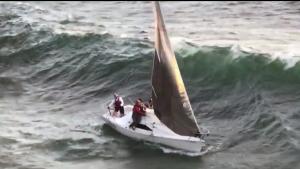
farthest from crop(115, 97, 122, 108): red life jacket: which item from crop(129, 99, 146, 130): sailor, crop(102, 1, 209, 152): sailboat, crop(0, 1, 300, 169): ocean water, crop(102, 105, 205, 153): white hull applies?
crop(129, 99, 146, 130): sailor

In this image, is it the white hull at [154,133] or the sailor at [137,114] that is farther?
the sailor at [137,114]

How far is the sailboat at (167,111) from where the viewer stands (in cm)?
2433

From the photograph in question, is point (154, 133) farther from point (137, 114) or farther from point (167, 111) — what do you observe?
point (137, 114)

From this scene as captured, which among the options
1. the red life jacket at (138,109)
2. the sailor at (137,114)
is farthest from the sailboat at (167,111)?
the red life jacket at (138,109)

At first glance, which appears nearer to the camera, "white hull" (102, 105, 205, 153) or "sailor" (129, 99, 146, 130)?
"white hull" (102, 105, 205, 153)

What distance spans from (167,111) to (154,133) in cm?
112

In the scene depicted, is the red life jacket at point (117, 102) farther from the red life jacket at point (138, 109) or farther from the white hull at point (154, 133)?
the red life jacket at point (138, 109)

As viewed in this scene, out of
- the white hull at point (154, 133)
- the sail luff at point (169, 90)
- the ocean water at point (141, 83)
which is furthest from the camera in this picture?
the ocean water at point (141, 83)

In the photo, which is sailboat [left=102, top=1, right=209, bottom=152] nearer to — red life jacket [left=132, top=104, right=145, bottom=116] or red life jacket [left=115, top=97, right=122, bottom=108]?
red life jacket [left=132, top=104, right=145, bottom=116]

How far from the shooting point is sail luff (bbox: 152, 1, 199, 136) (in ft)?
80.2

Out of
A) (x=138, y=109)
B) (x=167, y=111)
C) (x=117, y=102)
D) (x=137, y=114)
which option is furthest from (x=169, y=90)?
(x=117, y=102)

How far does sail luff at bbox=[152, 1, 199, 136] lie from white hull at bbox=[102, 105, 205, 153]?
32 cm

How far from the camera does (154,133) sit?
25.4 metres

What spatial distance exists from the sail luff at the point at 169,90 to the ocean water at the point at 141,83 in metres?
1.26
